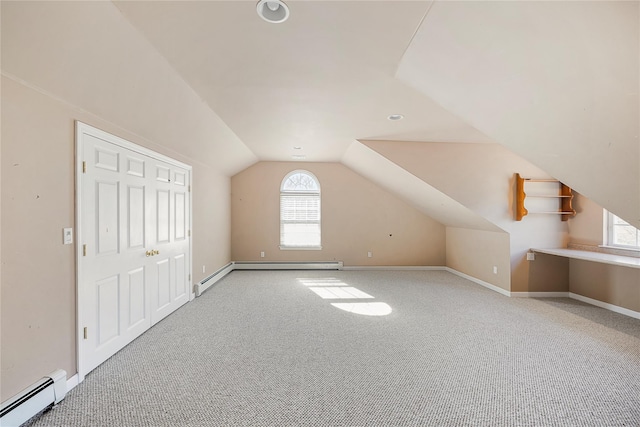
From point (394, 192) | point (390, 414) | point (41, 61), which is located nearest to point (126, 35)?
point (41, 61)

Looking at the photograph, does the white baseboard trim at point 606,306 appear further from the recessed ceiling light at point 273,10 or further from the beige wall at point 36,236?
the beige wall at point 36,236

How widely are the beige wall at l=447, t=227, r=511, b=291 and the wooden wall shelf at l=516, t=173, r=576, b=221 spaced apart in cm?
49

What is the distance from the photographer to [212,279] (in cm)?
499

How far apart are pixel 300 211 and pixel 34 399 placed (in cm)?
519

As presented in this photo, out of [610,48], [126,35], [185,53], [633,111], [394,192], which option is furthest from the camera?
[394,192]

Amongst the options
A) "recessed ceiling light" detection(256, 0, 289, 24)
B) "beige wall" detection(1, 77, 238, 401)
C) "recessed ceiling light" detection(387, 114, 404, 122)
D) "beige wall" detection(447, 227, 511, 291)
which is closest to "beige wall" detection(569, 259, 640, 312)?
"beige wall" detection(447, 227, 511, 291)

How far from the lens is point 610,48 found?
140 cm

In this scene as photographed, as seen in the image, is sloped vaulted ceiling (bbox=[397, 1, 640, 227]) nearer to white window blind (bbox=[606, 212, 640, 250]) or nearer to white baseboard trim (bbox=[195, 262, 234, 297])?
white window blind (bbox=[606, 212, 640, 250])

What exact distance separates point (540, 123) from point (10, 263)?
3831 mm

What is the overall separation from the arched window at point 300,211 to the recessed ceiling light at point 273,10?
4.90 meters

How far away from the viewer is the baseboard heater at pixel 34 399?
161cm

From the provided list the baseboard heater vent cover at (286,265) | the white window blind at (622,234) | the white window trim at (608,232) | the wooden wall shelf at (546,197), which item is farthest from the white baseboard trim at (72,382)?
the white window trim at (608,232)

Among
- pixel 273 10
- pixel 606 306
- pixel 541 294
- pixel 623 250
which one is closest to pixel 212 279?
pixel 273 10

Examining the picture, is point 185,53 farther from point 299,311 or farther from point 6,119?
point 299,311
